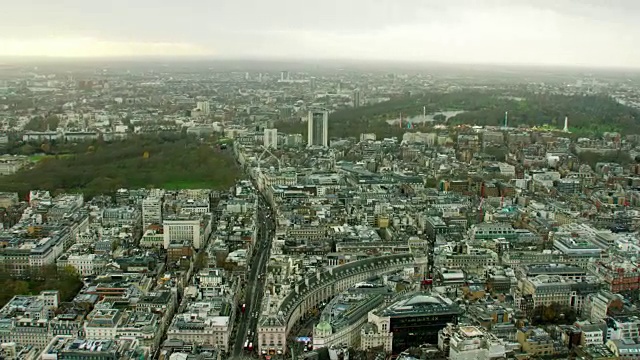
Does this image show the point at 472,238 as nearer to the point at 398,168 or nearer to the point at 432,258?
the point at 432,258

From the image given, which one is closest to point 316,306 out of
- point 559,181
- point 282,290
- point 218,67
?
point 282,290

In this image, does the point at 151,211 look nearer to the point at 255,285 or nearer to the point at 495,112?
the point at 255,285

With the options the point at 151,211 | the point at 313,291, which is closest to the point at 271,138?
the point at 151,211

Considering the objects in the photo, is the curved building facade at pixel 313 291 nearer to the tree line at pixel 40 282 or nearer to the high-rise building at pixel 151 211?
the tree line at pixel 40 282

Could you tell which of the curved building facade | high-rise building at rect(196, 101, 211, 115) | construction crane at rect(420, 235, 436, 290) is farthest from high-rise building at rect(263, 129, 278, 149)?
the curved building facade

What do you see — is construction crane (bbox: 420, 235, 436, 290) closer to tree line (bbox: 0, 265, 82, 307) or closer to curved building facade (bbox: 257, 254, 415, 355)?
curved building facade (bbox: 257, 254, 415, 355)
